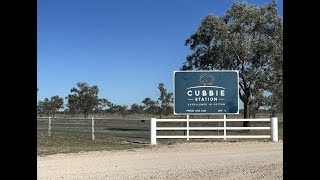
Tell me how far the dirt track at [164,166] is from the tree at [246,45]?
16.8m

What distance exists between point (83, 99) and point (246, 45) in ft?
144

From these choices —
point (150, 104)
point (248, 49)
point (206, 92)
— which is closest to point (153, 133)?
point (206, 92)

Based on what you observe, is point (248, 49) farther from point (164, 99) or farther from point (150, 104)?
point (150, 104)

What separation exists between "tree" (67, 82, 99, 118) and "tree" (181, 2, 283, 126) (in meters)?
40.7

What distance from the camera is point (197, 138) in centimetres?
1825

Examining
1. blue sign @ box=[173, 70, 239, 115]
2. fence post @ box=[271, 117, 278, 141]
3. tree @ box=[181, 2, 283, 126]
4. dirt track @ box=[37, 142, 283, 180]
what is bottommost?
dirt track @ box=[37, 142, 283, 180]

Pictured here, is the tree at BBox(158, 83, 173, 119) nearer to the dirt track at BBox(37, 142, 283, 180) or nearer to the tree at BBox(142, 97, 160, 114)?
the tree at BBox(142, 97, 160, 114)

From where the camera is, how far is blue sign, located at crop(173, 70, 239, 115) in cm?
1797

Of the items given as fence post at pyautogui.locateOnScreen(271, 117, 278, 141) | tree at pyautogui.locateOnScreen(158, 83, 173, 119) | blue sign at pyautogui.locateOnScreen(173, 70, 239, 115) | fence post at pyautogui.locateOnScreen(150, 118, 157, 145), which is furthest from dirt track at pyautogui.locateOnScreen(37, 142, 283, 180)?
tree at pyautogui.locateOnScreen(158, 83, 173, 119)

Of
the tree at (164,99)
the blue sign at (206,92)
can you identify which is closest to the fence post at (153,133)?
the blue sign at (206,92)

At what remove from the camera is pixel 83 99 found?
68.1 m
